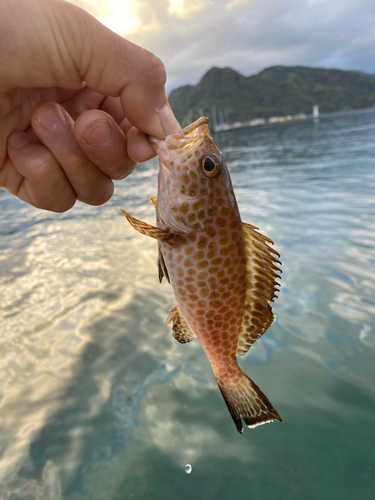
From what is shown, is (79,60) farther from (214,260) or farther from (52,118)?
(214,260)

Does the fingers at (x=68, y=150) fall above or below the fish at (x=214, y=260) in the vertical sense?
above

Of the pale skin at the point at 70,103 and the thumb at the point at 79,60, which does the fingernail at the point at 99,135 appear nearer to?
the pale skin at the point at 70,103

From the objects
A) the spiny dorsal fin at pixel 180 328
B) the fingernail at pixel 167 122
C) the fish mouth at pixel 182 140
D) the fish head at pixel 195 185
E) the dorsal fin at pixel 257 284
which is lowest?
the spiny dorsal fin at pixel 180 328

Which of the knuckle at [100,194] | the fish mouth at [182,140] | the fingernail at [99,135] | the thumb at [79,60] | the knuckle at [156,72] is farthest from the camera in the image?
the knuckle at [100,194]

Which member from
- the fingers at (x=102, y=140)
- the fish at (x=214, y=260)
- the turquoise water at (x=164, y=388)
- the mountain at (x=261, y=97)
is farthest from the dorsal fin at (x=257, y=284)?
the mountain at (x=261, y=97)

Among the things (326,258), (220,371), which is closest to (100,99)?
(220,371)

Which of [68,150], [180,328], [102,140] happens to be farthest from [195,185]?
[68,150]

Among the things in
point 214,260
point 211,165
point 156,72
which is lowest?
point 214,260
